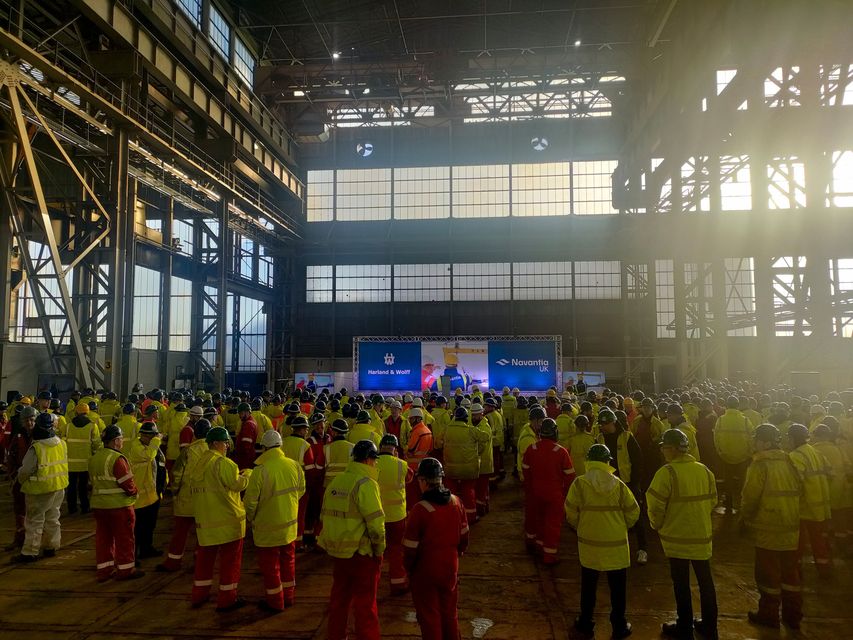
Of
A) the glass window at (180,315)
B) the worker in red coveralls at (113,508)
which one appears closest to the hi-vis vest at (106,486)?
the worker in red coveralls at (113,508)

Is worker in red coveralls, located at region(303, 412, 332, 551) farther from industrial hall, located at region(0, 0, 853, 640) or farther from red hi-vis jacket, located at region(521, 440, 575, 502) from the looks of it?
red hi-vis jacket, located at region(521, 440, 575, 502)

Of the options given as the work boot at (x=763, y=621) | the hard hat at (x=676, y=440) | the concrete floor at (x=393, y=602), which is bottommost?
the concrete floor at (x=393, y=602)

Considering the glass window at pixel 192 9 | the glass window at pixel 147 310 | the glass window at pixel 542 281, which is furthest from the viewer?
the glass window at pixel 542 281

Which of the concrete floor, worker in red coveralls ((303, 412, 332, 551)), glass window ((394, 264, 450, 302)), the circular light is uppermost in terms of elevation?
the circular light

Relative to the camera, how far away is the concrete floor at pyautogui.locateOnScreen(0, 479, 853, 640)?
17.4ft

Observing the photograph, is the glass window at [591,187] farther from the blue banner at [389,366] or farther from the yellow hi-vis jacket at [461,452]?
the yellow hi-vis jacket at [461,452]

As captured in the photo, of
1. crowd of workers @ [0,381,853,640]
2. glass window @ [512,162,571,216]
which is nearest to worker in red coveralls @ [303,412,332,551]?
crowd of workers @ [0,381,853,640]

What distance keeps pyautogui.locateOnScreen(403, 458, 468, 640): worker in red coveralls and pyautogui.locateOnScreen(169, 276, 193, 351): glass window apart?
26.9 meters

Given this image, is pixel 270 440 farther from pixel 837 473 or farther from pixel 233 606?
pixel 837 473

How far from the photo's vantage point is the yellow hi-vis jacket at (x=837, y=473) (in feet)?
22.0

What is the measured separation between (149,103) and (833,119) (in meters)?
23.0

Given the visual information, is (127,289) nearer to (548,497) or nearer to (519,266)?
(548,497)

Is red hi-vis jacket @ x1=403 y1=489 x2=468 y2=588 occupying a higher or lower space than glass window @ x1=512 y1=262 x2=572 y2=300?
lower

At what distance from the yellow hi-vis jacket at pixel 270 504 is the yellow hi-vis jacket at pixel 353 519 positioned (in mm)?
981
